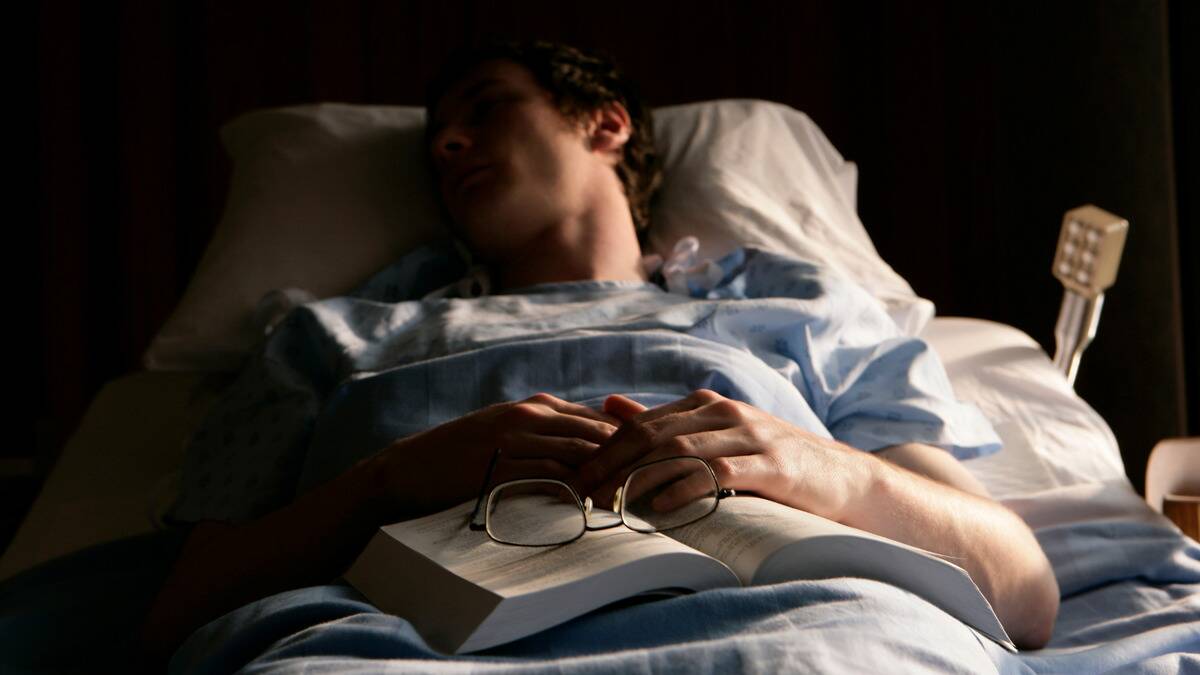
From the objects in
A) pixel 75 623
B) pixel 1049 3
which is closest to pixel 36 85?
pixel 75 623

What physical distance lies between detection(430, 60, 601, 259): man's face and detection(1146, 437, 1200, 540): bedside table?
719 millimetres

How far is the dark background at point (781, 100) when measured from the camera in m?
1.95

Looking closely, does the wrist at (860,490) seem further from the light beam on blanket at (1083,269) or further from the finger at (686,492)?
the light beam on blanket at (1083,269)

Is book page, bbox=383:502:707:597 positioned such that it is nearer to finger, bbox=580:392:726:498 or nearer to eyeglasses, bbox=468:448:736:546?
A: eyeglasses, bbox=468:448:736:546

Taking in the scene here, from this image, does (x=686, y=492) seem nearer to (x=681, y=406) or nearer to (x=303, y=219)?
(x=681, y=406)

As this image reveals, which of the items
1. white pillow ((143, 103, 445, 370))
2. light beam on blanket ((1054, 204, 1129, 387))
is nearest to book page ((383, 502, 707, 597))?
white pillow ((143, 103, 445, 370))

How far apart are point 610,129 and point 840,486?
32.5 inches

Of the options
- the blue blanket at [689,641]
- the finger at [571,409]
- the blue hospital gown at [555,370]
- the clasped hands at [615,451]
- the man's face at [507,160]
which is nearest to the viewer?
the blue blanket at [689,641]

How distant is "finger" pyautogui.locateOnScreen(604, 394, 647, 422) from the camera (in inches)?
36.3

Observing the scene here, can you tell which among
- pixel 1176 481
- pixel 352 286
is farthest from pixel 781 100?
pixel 1176 481

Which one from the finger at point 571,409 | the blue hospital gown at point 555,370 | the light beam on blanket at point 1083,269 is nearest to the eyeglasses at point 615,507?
the finger at point 571,409

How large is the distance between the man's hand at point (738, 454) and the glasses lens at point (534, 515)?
4 cm

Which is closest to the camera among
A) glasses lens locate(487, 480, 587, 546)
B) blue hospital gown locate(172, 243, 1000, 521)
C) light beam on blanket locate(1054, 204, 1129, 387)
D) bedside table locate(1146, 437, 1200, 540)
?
glasses lens locate(487, 480, 587, 546)

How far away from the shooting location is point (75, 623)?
3.43 ft
